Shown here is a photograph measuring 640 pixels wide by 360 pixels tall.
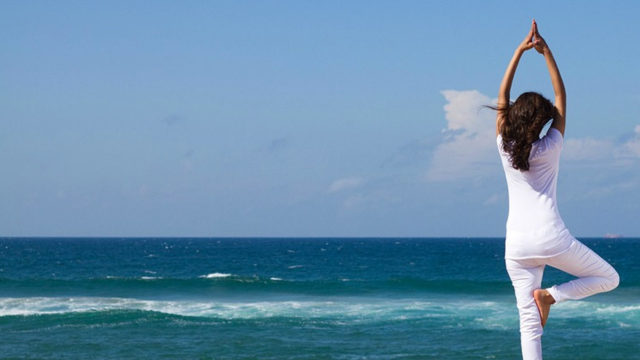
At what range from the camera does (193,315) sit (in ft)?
76.6

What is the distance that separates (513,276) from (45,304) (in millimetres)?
23450

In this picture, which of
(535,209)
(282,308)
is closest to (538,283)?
(535,209)

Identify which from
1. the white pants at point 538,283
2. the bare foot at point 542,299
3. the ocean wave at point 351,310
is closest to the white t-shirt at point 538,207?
the white pants at point 538,283

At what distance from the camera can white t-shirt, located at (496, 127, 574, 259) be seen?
4.43 meters

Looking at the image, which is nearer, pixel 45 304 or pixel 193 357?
pixel 193 357

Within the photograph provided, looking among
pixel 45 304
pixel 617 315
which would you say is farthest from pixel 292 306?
pixel 617 315

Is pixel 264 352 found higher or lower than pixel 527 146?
lower

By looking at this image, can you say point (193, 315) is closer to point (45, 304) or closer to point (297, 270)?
point (45, 304)

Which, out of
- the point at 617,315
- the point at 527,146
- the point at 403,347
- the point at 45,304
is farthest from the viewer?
the point at 45,304

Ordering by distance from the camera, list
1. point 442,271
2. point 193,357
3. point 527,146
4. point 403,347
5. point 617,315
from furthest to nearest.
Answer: point 442,271, point 617,315, point 403,347, point 193,357, point 527,146

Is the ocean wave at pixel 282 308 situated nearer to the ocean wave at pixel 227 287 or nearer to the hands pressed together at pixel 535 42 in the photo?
the ocean wave at pixel 227 287

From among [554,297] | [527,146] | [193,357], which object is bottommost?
[193,357]

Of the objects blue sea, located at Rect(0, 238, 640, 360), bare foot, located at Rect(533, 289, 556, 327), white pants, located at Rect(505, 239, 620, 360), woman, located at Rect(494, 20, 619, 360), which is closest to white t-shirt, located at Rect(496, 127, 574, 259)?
woman, located at Rect(494, 20, 619, 360)

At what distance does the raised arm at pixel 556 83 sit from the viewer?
456 centimetres
